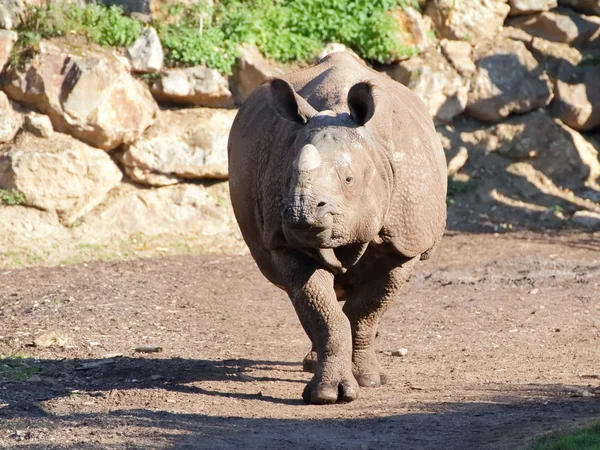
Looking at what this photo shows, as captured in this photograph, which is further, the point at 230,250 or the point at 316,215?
the point at 230,250

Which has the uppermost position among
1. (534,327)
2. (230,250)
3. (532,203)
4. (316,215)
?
(316,215)

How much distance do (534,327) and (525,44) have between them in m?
7.28

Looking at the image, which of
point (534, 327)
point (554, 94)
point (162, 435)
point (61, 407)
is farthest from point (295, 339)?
point (554, 94)

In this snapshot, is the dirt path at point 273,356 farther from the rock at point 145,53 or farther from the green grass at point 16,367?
the rock at point 145,53

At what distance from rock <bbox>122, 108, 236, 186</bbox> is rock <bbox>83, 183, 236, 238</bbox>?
161mm

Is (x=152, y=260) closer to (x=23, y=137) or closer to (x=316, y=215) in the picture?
(x=23, y=137)

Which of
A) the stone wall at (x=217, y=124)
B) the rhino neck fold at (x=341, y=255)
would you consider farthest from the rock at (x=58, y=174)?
the rhino neck fold at (x=341, y=255)

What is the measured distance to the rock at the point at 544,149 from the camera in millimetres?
14844

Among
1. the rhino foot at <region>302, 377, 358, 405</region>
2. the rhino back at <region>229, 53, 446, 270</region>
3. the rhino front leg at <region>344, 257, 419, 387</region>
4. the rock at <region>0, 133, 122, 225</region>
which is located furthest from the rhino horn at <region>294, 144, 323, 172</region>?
the rock at <region>0, 133, 122, 225</region>

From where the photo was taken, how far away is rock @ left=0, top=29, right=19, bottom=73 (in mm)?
12469

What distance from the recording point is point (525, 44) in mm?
15328

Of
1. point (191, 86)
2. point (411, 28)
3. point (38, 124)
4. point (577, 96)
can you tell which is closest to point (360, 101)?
point (38, 124)

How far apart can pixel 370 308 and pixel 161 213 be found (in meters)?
6.45

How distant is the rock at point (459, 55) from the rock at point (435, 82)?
0.09 m
